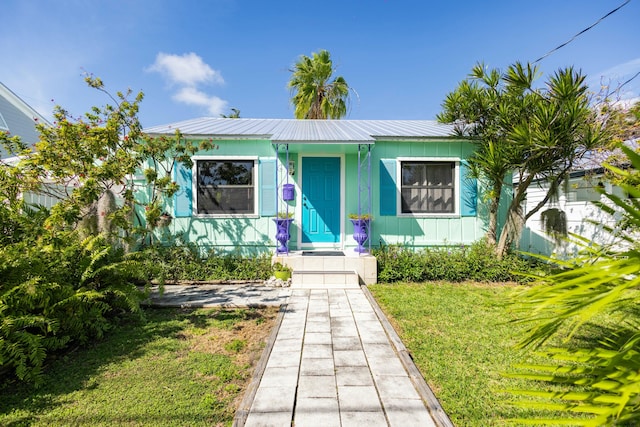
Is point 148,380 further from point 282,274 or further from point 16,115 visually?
point 16,115

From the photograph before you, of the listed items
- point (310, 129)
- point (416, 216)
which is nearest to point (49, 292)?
point (310, 129)

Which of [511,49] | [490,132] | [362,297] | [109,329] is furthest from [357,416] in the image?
[511,49]

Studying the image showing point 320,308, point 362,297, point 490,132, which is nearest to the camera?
point 320,308

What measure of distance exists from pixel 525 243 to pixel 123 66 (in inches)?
463

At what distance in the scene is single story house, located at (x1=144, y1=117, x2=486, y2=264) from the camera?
7.15m

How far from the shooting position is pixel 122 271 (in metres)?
4.15

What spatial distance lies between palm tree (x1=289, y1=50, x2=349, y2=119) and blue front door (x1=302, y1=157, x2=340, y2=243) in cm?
674

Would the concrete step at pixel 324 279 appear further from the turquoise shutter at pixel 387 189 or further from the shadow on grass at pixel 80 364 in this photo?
the shadow on grass at pixel 80 364

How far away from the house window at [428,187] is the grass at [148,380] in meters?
4.77

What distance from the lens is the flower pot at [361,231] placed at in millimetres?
6746

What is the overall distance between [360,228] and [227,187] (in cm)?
336

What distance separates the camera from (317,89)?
1328cm

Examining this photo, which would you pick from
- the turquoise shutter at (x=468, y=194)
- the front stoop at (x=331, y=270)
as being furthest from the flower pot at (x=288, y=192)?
the turquoise shutter at (x=468, y=194)

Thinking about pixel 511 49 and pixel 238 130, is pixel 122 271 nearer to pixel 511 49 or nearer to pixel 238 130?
pixel 238 130
